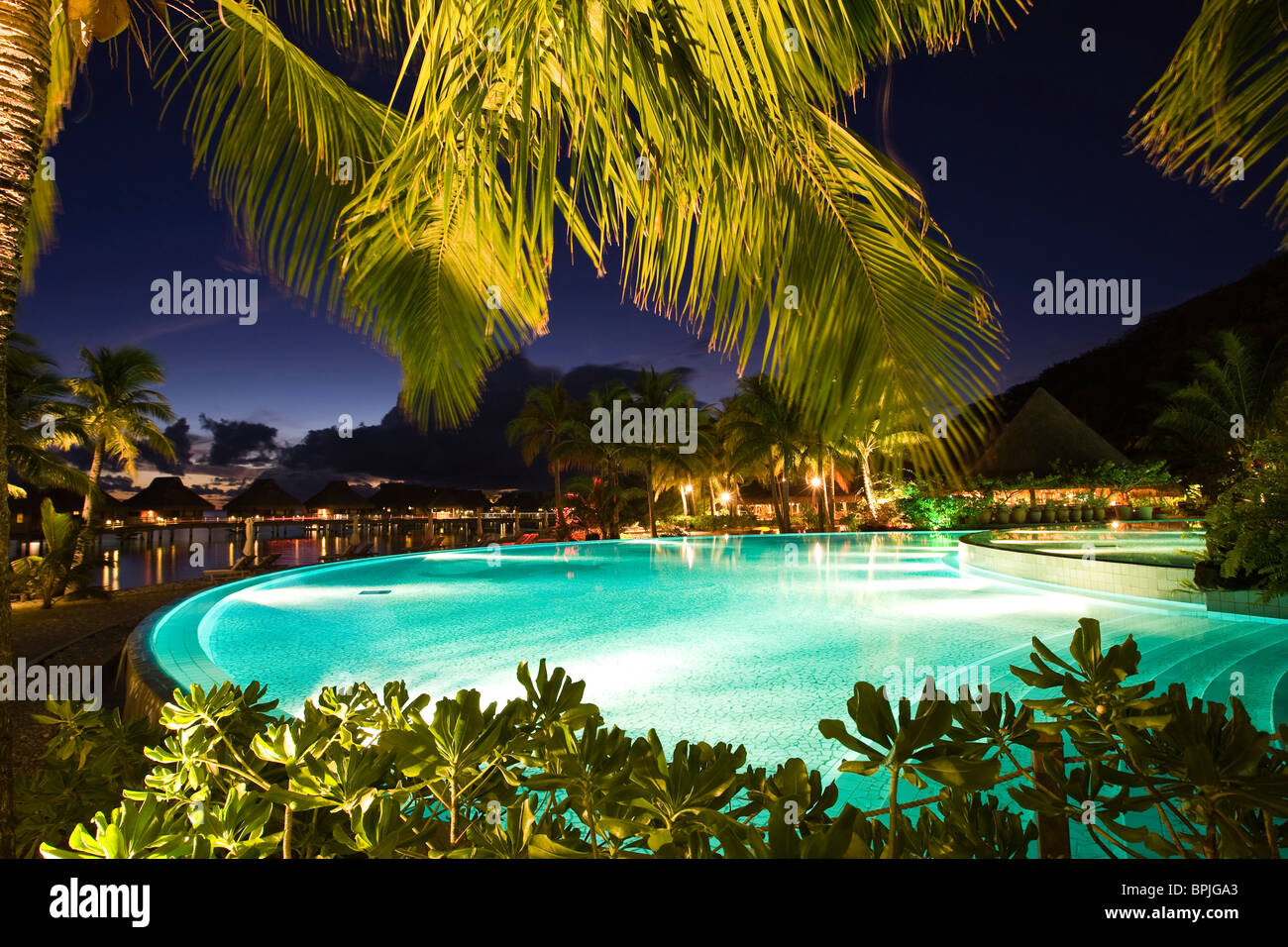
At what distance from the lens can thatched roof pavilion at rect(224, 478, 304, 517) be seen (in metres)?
47.2

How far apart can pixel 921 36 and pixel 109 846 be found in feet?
8.27

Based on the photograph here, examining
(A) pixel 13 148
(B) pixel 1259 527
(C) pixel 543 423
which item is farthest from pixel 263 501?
(B) pixel 1259 527

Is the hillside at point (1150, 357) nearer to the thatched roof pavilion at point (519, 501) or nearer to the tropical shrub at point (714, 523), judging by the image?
the tropical shrub at point (714, 523)

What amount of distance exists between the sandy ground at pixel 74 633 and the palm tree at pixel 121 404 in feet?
28.8

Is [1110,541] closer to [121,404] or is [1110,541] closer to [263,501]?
[121,404]

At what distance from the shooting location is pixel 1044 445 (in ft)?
86.2

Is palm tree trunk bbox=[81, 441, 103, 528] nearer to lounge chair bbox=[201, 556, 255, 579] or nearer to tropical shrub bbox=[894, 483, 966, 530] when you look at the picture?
lounge chair bbox=[201, 556, 255, 579]

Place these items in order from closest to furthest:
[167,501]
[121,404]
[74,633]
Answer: [74,633], [121,404], [167,501]

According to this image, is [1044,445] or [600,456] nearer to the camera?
[600,456]

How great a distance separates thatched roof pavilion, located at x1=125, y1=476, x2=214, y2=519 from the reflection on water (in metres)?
1.86

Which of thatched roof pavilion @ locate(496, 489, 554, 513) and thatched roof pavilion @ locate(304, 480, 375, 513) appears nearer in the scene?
thatched roof pavilion @ locate(496, 489, 554, 513)

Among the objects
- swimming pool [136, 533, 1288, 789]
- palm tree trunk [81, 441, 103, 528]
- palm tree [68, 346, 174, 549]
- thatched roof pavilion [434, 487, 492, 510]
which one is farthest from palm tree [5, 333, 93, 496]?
thatched roof pavilion [434, 487, 492, 510]

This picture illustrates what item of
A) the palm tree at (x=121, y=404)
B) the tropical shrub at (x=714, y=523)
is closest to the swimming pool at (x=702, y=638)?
the palm tree at (x=121, y=404)

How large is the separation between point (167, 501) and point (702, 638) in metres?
58.0
